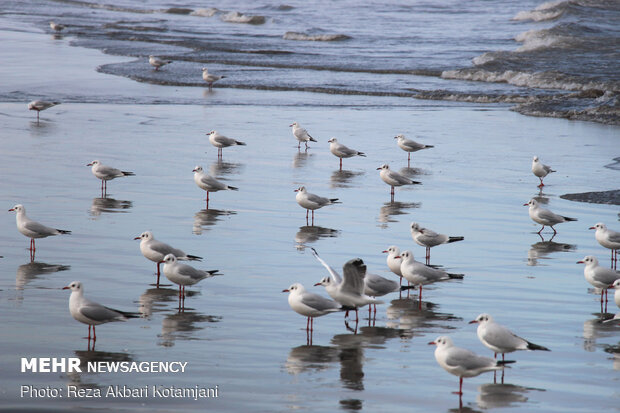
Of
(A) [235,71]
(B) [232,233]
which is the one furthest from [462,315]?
(A) [235,71]

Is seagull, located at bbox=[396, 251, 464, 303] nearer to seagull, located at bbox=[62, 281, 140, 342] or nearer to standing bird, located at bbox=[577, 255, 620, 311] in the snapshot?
standing bird, located at bbox=[577, 255, 620, 311]

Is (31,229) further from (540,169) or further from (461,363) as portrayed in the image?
(540,169)

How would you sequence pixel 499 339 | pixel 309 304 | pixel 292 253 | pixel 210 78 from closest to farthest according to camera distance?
pixel 499 339 → pixel 309 304 → pixel 292 253 → pixel 210 78

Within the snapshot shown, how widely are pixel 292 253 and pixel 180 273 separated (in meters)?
2.16

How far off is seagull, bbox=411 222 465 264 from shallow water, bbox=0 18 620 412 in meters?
0.32

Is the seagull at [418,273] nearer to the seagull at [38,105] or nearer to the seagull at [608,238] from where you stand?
the seagull at [608,238]

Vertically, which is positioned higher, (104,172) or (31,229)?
(104,172)

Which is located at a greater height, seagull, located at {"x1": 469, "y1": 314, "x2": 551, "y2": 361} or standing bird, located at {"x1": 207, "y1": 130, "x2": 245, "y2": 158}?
standing bird, located at {"x1": 207, "y1": 130, "x2": 245, "y2": 158}

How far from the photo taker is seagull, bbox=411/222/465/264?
1073 centimetres

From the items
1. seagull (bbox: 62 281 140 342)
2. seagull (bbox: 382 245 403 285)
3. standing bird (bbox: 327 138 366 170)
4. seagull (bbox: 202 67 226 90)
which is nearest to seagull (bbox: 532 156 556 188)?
standing bird (bbox: 327 138 366 170)

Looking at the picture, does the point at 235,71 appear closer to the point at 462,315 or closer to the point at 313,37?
the point at 313,37

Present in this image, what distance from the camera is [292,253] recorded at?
10914mm

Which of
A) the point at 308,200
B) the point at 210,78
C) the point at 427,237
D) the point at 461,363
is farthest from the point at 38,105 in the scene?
the point at 461,363

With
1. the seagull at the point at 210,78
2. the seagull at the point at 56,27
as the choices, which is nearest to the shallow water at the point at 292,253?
the seagull at the point at 210,78
